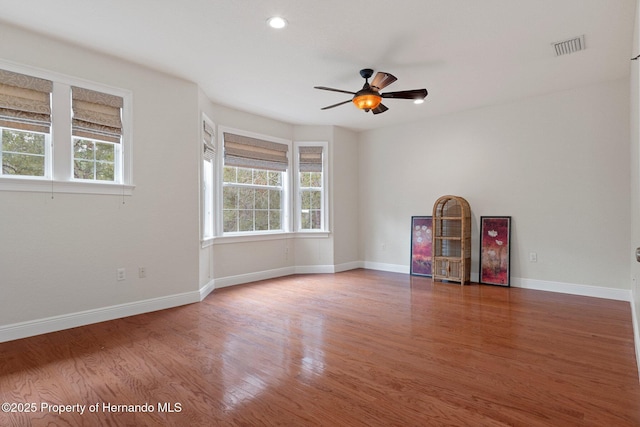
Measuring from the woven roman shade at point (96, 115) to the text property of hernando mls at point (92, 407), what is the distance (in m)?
2.39

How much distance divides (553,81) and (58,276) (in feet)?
19.2

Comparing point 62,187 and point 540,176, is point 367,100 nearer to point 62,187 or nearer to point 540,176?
point 540,176

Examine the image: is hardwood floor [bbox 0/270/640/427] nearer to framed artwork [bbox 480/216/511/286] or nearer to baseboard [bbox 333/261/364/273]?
framed artwork [bbox 480/216/511/286]

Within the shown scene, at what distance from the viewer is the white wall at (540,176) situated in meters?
4.17

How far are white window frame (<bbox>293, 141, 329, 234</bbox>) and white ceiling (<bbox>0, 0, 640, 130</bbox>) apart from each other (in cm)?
162

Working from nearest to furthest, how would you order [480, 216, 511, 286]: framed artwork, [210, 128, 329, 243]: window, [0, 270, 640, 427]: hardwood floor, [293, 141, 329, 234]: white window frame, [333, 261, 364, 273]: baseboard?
1. [0, 270, 640, 427]: hardwood floor
2. [480, 216, 511, 286]: framed artwork
3. [210, 128, 329, 243]: window
4. [293, 141, 329, 234]: white window frame
5. [333, 261, 364, 273]: baseboard

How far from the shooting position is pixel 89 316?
334 centimetres

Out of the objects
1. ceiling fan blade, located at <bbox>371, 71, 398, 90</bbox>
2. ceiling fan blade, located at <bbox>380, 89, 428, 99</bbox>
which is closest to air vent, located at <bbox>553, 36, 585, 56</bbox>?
ceiling fan blade, located at <bbox>380, 89, 428, 99</bbox>

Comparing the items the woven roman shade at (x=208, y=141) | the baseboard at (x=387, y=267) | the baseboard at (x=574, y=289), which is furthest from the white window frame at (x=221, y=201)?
the baseboard at (x=574, y=289)

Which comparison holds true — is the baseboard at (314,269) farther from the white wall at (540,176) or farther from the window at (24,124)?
the window at (24,124)

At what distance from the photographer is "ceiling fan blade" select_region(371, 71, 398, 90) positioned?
3146mm

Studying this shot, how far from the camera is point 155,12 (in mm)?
2699

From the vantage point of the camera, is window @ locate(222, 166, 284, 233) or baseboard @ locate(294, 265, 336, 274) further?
baseboard @ locate(294, 265, 336, 274)

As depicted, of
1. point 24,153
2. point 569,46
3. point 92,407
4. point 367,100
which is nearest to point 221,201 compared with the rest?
point 24,153
